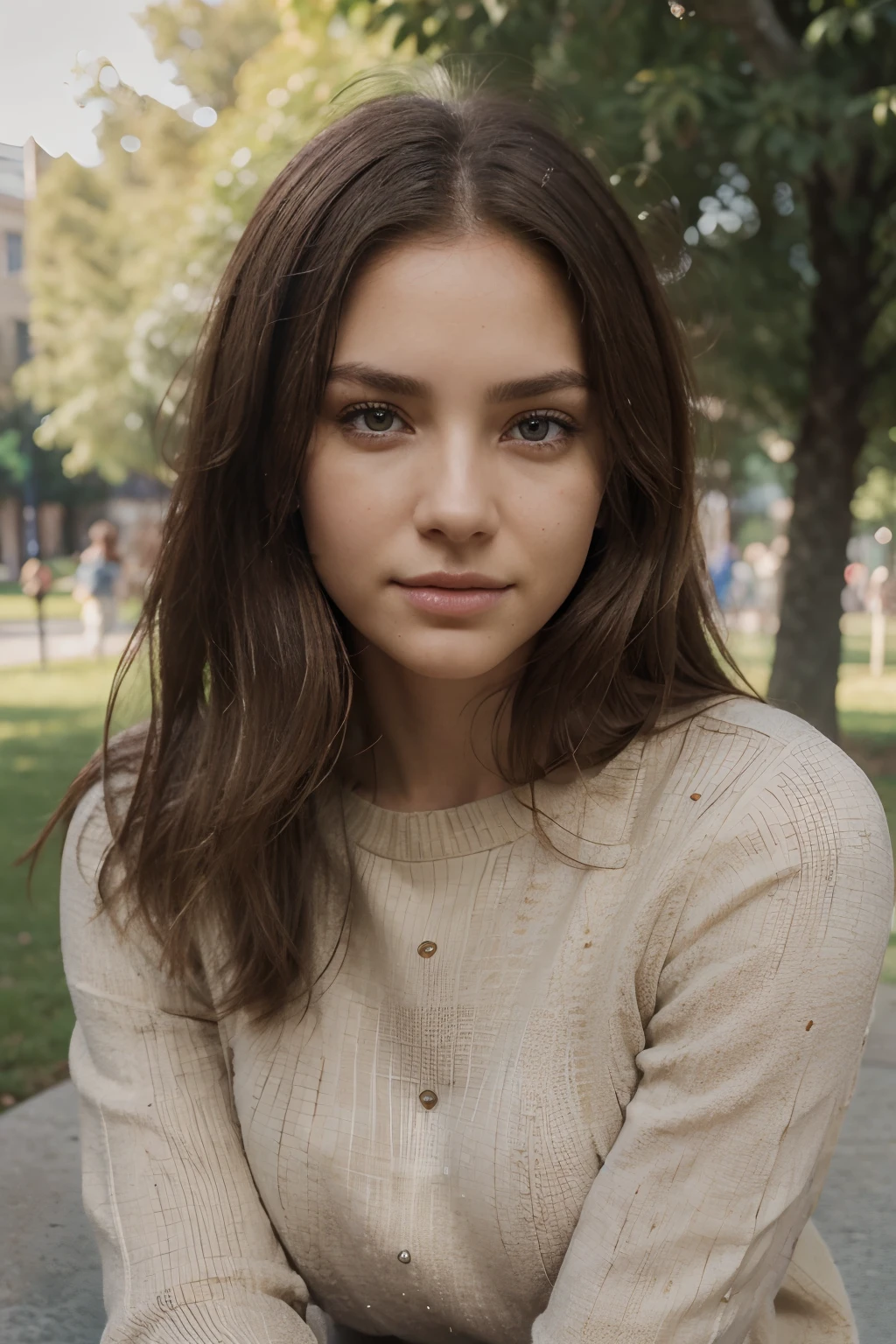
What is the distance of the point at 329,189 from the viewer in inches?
55.4

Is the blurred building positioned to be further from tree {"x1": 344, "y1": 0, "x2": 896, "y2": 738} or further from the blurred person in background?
the blurred person in background

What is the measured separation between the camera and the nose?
4.35 feet

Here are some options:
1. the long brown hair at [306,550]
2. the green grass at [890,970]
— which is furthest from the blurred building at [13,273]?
the green grass at [890,970]

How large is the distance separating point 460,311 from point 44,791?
6718 millimetres

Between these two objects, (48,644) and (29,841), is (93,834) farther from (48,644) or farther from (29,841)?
(48,644)

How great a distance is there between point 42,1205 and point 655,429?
6.43 ft

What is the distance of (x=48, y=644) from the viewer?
12164 mm

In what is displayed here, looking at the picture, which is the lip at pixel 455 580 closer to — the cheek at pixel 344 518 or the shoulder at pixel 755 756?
the cheek at pixel 344 518

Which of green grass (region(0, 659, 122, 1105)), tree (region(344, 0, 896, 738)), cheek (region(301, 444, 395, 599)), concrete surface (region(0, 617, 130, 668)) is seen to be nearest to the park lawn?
green grass (region(0, 659, 122, 1105))

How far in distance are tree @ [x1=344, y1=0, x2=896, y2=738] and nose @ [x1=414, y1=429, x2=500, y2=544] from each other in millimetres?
542

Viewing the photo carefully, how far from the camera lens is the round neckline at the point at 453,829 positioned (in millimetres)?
1521

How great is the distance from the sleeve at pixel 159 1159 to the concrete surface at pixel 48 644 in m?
10.2

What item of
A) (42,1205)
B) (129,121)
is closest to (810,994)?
(42,1205)

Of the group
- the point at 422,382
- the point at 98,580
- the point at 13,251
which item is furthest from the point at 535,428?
the point at 98,580
